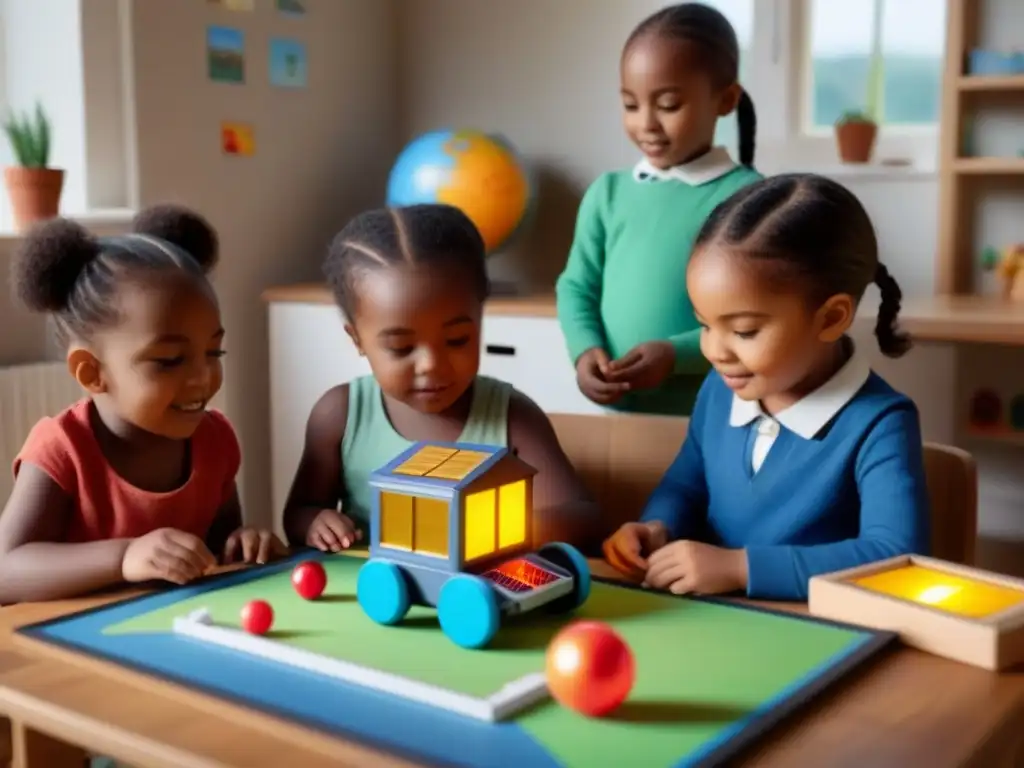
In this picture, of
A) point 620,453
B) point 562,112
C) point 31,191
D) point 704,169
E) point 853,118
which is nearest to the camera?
point 620,453

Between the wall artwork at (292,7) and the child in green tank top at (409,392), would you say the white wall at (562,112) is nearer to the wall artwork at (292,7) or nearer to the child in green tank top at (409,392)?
the wall artwork at (292,7)

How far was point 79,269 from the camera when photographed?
41.3 inches

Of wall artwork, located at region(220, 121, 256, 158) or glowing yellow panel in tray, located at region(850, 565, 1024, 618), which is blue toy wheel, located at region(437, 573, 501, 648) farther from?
wall artwork, located at region(220, 121, 256, 158)

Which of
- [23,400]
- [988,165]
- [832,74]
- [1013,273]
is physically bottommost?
[23,400]

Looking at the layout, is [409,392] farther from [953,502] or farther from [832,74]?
[832,74]

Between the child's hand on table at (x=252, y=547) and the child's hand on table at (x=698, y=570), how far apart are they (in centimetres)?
35

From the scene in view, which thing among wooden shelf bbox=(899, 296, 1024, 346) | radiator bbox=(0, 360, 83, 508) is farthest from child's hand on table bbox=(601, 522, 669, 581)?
radiator bbox=(0, 360, 83, 508)

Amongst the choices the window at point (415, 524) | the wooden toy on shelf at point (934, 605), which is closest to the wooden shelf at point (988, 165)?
the wooden toy on shelf at point (934, 605)

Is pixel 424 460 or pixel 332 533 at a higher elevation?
pixel 424 460

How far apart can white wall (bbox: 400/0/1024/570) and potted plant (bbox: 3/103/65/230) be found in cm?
120

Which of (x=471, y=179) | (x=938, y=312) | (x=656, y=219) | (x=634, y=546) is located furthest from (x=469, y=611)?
(x=471, y=179)

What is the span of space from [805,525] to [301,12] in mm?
2308

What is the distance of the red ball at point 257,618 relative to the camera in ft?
2.62

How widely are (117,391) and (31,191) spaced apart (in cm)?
139
